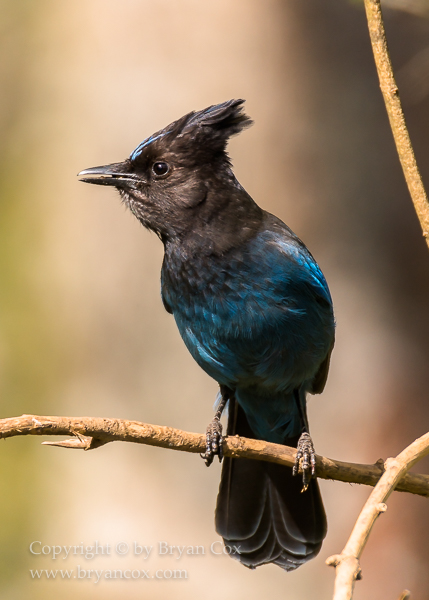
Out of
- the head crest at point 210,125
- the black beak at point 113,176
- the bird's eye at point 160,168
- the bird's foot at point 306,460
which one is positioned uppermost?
the head crest at point 210,125

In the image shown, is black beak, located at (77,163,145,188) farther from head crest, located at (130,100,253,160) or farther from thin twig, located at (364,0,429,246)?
thin twig, located at (364,0,429,246)

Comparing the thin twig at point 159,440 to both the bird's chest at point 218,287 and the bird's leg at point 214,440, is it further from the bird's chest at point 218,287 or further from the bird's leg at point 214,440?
the bird's chest at point 218,287

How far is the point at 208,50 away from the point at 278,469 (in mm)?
2751

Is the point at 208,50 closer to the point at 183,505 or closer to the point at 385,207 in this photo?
the point at 385,207

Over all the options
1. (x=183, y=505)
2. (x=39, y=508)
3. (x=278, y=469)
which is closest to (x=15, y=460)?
(x=39, y=508)

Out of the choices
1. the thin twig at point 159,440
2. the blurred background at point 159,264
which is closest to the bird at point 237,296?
the thin twig at point 159,440

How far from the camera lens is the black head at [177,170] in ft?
11.7

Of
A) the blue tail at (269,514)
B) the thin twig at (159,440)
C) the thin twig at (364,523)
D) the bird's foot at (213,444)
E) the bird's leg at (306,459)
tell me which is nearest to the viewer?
the thin twig at (364,523)

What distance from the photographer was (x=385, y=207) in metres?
4.78

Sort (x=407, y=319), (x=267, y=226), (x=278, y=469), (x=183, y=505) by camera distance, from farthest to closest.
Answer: (x=407, y=319) → (x=183, y=505) → (x=278, y=469) → (x=267, y=226)

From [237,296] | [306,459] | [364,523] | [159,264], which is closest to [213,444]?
[306,459]

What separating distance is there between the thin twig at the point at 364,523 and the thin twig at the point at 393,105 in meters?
0.78

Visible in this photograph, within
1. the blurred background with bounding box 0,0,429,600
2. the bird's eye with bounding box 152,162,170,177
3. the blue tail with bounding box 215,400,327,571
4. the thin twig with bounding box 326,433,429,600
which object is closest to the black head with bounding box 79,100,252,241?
the bird's eye with bounding box 152,162,170,177

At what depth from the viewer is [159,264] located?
15.3 feet
